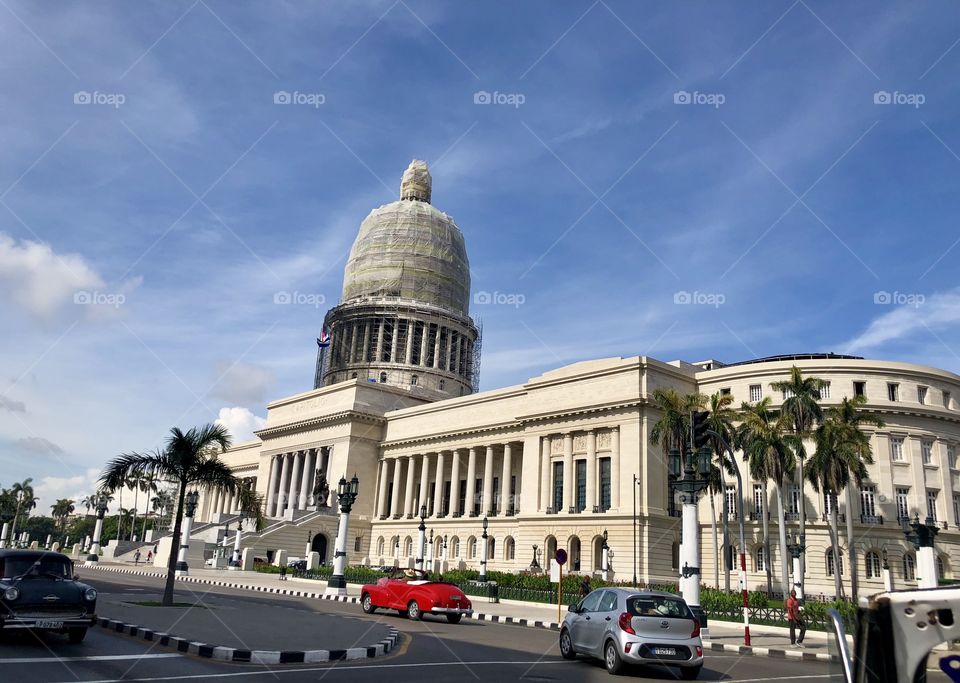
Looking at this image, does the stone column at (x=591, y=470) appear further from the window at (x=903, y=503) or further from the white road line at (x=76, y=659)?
the white road line at (x=76, y=659)

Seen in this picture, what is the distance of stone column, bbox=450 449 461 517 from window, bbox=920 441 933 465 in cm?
3722

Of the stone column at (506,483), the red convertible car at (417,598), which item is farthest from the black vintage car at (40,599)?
the stone column at (506,483)

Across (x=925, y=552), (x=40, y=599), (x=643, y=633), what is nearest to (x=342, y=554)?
(x=40, y=599)

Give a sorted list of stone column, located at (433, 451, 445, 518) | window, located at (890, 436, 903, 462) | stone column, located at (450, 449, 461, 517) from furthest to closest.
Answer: stone column, located at (433, 451, 445, 518)
stone column, located at (450, 449, 461, 517)
window, located at (890, 436, 903, 462)

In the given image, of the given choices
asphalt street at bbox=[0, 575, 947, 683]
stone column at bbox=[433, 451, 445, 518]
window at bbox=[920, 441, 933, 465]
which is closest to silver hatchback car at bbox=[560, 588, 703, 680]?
asphalt street at bbox=[0, 575, 947, 683]

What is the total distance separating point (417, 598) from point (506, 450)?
42.2m

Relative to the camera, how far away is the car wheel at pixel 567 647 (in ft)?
53.5

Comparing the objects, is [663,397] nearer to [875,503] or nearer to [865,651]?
[875,503]

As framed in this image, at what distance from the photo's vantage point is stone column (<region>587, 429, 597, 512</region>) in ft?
184

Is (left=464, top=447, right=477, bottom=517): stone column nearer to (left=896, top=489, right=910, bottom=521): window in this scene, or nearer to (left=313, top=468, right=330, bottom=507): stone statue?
(left=313, top=468, right=330, bottom=507): stone statue

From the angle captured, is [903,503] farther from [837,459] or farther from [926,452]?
[837,459]

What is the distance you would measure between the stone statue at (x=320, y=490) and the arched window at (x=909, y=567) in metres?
48.8

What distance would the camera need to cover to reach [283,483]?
85.6 m

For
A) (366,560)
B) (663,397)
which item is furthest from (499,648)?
(366,560)
